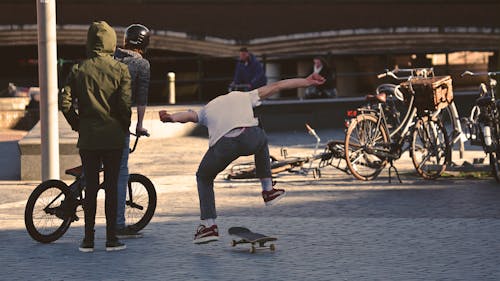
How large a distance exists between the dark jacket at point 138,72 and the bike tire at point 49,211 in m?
0.94

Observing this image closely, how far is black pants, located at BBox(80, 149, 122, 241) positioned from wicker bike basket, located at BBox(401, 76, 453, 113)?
522cm

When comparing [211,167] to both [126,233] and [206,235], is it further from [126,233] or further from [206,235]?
[126,233]

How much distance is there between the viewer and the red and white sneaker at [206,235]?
9852mm

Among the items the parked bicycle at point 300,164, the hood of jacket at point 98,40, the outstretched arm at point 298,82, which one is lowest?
the parked bicycle at point 300,164

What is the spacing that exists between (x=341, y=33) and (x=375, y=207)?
3525 cm

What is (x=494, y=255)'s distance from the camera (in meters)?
9.39

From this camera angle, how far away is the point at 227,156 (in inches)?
388

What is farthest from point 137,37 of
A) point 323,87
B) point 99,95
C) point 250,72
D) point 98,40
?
point 323,87

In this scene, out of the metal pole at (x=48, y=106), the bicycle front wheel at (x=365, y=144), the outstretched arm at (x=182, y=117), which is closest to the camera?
the outstretched arm at (x=182, y=117)

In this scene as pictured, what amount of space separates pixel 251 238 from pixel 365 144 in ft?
16.6

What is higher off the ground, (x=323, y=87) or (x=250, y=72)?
(x=250, y=72)

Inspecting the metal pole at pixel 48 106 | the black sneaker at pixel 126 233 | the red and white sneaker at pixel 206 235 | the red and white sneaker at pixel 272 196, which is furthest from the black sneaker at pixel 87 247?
the metal pole at pixel 48 106

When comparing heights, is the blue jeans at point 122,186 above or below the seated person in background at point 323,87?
below

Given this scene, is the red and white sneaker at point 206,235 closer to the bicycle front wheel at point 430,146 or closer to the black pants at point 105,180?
the black pants at point 105,180
